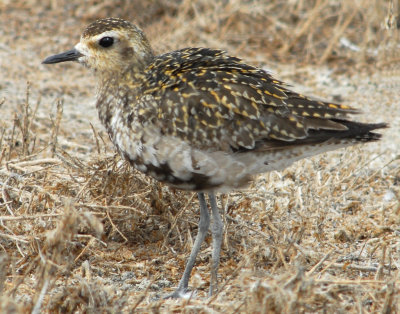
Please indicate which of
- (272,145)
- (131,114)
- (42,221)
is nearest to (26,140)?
(42,221)

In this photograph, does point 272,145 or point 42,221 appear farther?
point 42,221

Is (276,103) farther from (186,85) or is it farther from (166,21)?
(166,21)

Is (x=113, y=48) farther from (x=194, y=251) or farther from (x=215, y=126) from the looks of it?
(x=194, y=251)

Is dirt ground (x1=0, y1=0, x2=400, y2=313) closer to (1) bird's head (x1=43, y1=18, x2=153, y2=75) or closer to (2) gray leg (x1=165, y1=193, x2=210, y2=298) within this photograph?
(2) gray leg (x1=165, y1=193, x2=210, y2=298)

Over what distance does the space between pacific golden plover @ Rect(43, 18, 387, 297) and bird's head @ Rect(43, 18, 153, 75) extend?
20cm

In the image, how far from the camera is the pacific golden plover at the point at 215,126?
14.8 ft

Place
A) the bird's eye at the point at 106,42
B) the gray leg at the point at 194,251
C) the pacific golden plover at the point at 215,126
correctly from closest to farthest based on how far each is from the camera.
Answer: the pacific golden plover at the point at 215,126 → the gray leg at the point at 194,251 → the bird's eye at the point at 106,42

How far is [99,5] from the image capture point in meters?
9.79

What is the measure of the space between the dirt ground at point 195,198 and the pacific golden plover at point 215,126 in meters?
0.49

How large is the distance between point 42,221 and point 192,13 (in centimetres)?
533

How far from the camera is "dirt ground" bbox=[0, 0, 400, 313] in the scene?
12.9ft

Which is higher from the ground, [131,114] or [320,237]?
[131,114]

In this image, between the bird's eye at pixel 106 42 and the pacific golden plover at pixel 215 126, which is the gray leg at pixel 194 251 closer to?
the pacific golden plover at pixel 215 126

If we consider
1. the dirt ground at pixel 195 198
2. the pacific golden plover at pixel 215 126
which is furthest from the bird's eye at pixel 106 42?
the dirt ground at pixel 195 198
